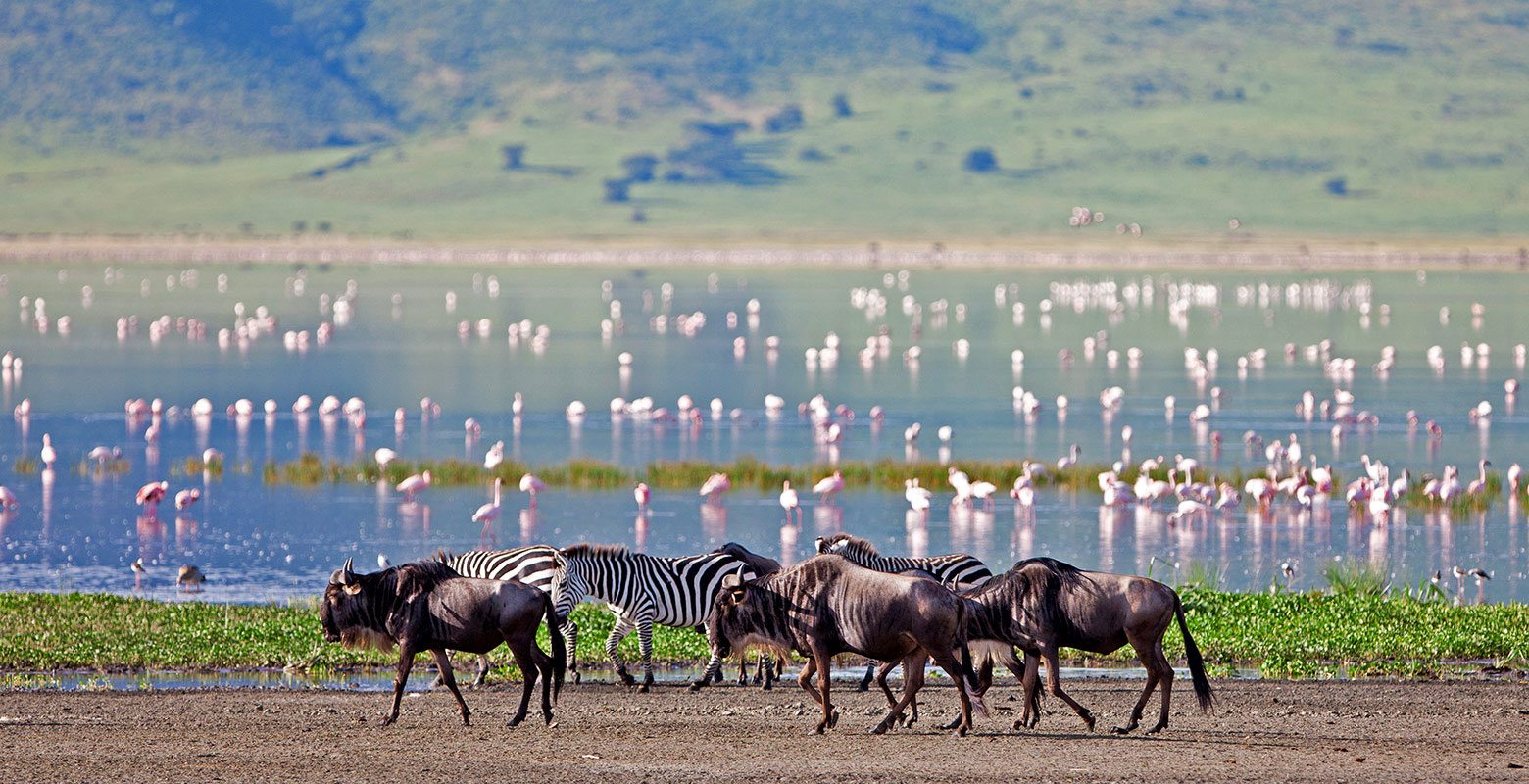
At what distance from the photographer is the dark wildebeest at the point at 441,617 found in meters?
13.6

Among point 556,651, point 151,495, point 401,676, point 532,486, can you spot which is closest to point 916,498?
point 532,486

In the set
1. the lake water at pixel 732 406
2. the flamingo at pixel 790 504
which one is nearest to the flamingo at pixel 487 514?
the lake water at pixel 732 406

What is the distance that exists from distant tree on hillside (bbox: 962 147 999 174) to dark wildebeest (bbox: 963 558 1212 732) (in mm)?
170746

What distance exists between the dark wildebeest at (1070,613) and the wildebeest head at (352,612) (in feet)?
12.3

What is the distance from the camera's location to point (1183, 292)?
96438mm

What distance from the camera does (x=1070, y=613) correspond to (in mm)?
13422

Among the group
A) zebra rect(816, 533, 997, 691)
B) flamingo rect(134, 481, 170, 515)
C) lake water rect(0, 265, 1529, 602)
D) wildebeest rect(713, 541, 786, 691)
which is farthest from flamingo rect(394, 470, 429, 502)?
zebra rect(816, 533, 997, 691)

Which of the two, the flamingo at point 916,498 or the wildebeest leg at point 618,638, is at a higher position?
the flamingo at point 916,498

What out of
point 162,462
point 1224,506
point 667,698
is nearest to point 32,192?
point 162,462

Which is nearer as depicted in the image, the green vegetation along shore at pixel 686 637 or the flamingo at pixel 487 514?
the green vegetation along shore at pixel 686 637

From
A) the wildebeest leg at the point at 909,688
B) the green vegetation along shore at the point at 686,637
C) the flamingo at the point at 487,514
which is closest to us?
the wildebeest leg at the point at 909,688

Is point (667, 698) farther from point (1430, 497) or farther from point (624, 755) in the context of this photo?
point (1430, 497)

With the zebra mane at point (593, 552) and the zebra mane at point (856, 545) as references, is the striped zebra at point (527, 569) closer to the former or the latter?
the zebra mane at point (593, 552)

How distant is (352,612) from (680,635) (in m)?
4.48
